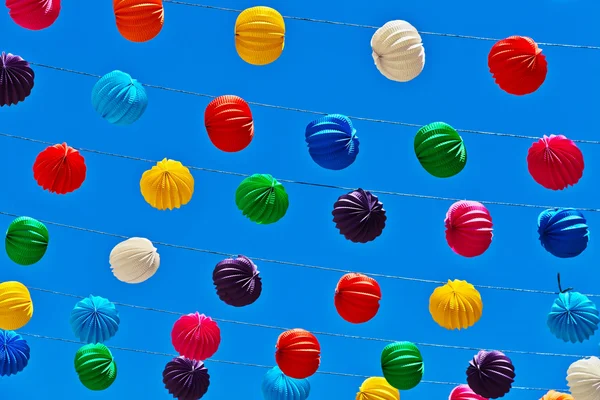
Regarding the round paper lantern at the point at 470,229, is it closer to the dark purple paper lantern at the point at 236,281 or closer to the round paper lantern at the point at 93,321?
the dark purple paper lantern at the point at 236,281

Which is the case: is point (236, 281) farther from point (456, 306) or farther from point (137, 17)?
point (137, 17)

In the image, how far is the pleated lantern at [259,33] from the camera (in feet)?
30.2

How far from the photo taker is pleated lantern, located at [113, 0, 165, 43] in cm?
910

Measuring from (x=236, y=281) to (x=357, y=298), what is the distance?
0.89m

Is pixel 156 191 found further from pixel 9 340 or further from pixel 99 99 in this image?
pixel 9 340

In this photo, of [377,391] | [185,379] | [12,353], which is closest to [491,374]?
[377,391]

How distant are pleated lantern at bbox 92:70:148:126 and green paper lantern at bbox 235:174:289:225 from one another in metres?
0.94

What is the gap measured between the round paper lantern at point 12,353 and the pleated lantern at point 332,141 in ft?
8.98

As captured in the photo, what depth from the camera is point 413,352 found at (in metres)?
9.82

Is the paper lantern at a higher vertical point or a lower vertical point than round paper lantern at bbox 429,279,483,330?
higher

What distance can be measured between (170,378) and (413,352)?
6.05 feet

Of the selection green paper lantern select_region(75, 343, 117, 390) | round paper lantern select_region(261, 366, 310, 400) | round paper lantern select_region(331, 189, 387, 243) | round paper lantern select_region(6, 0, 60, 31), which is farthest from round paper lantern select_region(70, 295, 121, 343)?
round paper lantern select_region(6, 0, 60, 31)

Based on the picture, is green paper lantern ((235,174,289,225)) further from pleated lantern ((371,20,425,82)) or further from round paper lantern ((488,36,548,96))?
round paper lantern ((488,36,548,96))

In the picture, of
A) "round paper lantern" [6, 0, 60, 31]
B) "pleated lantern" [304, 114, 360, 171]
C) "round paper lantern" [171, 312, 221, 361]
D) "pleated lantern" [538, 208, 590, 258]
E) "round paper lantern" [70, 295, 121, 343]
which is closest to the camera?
"round paper lantern" [6, 0, 60, 31]
